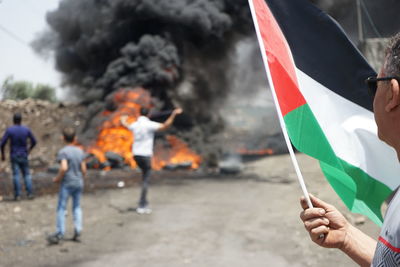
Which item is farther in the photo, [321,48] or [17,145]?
[17,145]

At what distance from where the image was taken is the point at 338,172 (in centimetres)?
250

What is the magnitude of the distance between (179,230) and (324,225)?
5.01m

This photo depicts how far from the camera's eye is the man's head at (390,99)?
55.2 inches

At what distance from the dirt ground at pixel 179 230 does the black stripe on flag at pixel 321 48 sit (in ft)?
10.4

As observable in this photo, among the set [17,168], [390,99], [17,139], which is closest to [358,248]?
[390,99]

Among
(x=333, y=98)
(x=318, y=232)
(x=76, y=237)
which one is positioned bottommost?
(x=76, y=237)

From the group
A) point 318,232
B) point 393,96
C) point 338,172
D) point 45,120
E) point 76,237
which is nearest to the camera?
point 393,96

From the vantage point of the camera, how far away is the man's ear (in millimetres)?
1385

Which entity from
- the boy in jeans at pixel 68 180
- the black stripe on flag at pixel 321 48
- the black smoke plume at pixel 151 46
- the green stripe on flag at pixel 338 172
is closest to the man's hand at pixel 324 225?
the green stripe on flag at pixel 338 172

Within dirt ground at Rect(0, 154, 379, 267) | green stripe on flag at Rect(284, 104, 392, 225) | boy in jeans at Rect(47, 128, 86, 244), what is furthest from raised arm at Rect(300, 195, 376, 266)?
boy in jeans at Rect(47, 128, 86, 244)

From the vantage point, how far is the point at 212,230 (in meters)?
6.72

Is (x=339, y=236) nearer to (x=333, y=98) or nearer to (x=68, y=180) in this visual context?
(x=333, y=98)

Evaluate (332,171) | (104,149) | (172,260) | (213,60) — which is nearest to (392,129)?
(332,171)

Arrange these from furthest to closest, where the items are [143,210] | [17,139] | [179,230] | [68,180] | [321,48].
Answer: [17,139], [143,210], [179,230], [68,180], [321,48]
